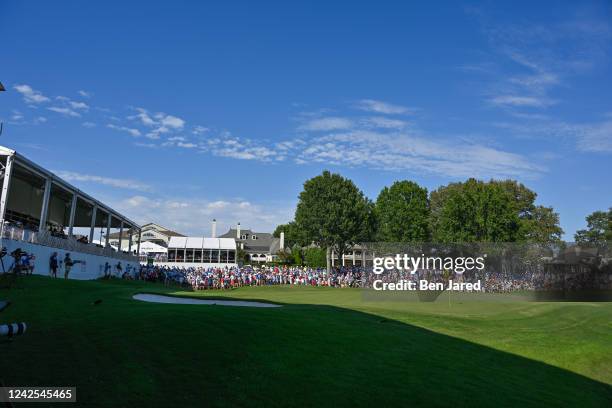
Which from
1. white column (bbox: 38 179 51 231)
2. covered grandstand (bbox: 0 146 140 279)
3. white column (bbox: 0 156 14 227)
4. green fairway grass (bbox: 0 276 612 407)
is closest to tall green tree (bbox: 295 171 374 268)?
covered grandstand (bbox: 0 146 140 279)

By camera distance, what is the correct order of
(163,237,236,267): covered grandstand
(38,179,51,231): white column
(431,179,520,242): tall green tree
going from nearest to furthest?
(38,179,51,231): white column, (431,179,520,242): tall green tree, (163,237,236,267): covered grandstand

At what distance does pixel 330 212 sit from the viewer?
7306cm

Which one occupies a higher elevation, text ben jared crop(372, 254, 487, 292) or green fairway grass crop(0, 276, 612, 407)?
text ben jared crop(372, 254, 487, 292)

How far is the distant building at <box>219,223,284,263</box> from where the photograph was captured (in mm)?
120206

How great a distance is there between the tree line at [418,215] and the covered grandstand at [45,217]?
27.3 metres

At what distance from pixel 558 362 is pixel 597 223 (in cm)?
8706

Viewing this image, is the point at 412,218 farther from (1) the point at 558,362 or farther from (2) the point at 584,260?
(1) the point at 558,362

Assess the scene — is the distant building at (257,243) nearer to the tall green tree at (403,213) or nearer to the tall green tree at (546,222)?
the tall green tree at (403,213)

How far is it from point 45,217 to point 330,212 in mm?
44633

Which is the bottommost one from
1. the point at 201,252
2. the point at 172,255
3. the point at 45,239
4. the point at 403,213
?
the point at 45,239

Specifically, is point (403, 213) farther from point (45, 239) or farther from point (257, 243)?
point (257, 243)

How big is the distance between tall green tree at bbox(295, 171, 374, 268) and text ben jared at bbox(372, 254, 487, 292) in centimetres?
4149

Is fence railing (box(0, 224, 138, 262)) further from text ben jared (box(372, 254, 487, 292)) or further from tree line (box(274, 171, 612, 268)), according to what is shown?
tree line (box(274, 171, 612, 268))

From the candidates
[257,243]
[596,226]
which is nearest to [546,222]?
[596,226]
